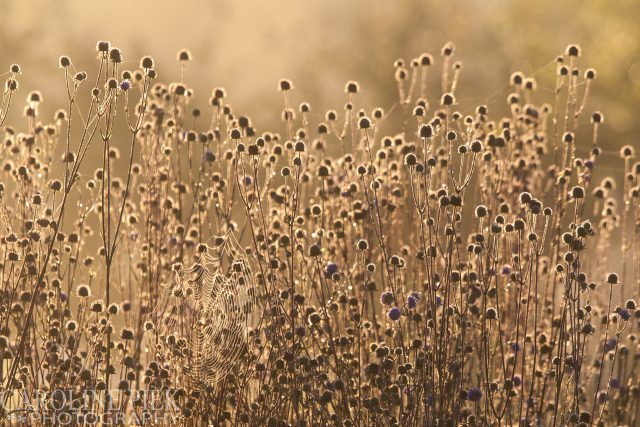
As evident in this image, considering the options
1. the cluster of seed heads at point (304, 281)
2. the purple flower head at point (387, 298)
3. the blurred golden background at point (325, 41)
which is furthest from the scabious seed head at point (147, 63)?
the blurred golden background at point (325, 41)

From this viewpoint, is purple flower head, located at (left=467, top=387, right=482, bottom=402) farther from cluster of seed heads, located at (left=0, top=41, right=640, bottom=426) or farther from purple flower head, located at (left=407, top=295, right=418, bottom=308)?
purple flower head, located at (left=407, top=295, right=418, bottom=308)

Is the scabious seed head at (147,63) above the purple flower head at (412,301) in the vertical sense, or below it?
above

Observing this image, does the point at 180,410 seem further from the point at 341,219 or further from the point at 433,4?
the point at 433,4

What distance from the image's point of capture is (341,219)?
15.2 ft

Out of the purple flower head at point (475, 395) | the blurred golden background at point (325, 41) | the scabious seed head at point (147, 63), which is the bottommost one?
the purple flower head at point (475, 395)

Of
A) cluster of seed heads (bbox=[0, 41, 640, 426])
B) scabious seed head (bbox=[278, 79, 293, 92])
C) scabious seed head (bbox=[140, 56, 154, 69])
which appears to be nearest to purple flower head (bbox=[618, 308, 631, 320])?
cluster of seed heads (bbox=[0, 41, 640, 426])

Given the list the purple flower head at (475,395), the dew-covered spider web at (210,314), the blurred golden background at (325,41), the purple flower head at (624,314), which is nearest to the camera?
the purple flower head at (475,395)

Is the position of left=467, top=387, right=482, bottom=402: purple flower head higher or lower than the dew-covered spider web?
lower

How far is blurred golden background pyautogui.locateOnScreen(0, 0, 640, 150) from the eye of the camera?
20922 millimetres

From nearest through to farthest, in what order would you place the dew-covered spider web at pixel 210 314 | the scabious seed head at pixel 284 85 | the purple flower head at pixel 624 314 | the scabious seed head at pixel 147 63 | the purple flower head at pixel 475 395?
1. the purple flower head at pixel 475 395
2. the purple flower head at pixel 624 314
3. the scabious seed head at pixel 147 63
4. the dew-covered spider web at pixel 210 314
5. the scabious seed head at pixel 284 85

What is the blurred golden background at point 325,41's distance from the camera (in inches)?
824

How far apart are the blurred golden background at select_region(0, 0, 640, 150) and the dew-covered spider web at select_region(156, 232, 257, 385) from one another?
16.1 meters

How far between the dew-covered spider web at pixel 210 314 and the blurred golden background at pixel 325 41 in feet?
52.9

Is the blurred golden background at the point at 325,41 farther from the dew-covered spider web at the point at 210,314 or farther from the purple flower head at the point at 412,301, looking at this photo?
the purple flower head at the point at 412,301
